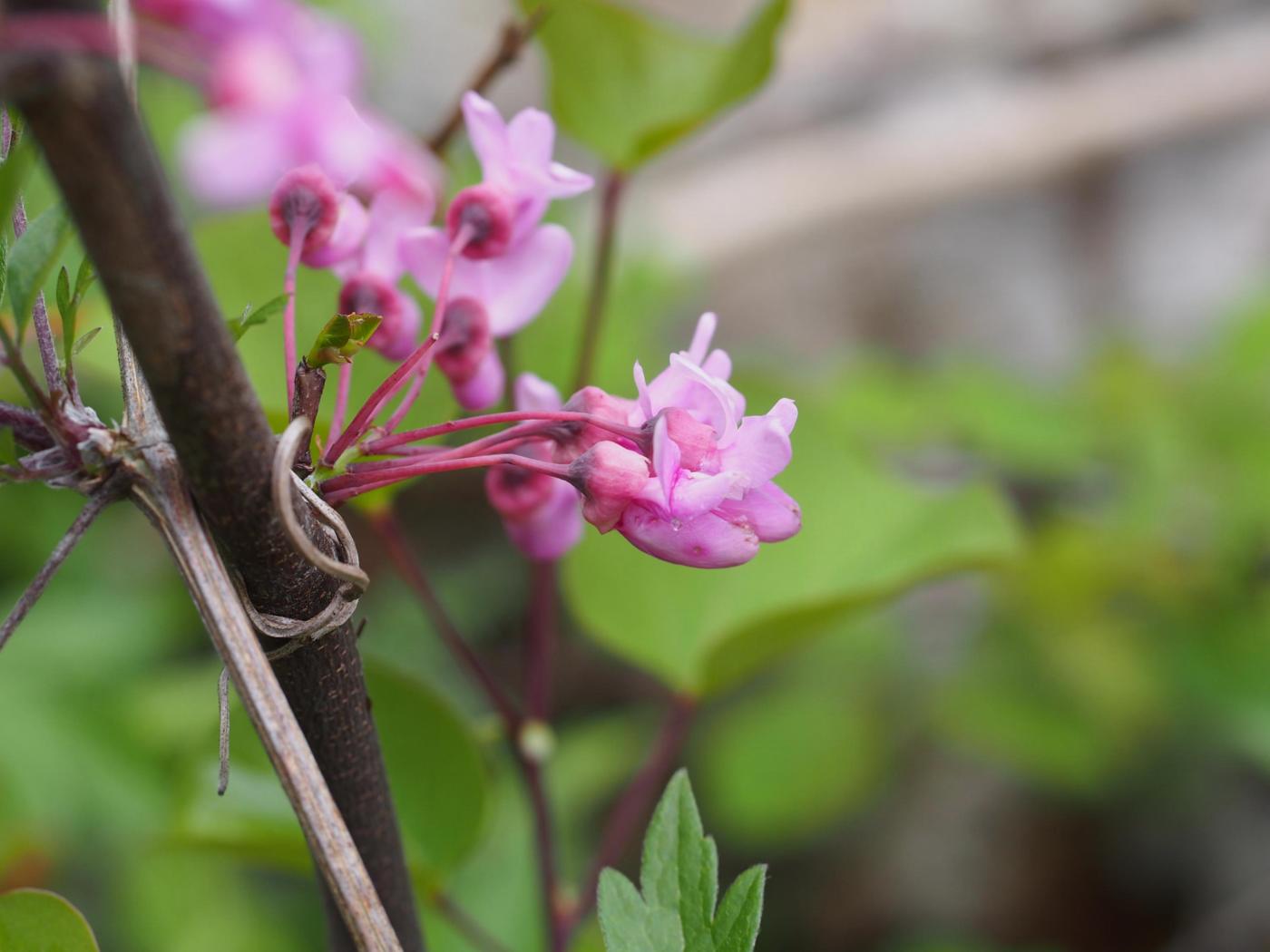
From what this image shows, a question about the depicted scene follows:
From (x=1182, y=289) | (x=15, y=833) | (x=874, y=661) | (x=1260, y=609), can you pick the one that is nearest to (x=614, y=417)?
(x=15, y=833)

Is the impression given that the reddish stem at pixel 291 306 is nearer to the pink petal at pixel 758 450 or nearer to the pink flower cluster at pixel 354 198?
the pink flower cluster at pixel 354 198

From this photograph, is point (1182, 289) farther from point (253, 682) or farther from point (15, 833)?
point (253, 682)

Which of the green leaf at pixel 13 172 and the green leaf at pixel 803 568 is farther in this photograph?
the green leaf at pixel 803 568

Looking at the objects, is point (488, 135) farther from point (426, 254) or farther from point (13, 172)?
point (13, 172)

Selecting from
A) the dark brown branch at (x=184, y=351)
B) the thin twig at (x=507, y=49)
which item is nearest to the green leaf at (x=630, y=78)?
the thin twig at (x=507, y=49)

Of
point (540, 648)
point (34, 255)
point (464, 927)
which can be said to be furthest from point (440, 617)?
point (34, 255)

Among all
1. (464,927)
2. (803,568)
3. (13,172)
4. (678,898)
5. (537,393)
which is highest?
(13,172)
